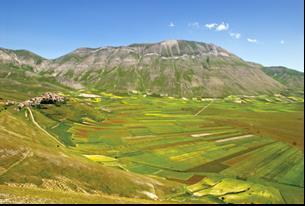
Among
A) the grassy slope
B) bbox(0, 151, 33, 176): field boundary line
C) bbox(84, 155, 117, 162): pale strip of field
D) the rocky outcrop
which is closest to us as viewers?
bbox(0, 151, 33, 176): field boundary line

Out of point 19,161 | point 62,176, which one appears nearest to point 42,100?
point 19,161

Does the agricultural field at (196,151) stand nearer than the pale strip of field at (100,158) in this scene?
Yes

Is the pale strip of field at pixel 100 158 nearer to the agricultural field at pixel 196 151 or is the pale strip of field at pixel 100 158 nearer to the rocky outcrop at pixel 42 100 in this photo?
the agricultural field at pixel 196 151

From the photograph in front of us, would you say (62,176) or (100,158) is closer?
(62,176)

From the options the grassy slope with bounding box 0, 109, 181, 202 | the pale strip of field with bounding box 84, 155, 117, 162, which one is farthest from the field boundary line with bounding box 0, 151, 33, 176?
the pale strip of field with bounding box 84, 155, 117, 162

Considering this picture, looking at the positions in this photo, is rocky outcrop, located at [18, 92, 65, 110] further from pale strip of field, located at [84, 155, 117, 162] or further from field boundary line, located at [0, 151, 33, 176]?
field boundary line, located at [0, 151, 33, 176]

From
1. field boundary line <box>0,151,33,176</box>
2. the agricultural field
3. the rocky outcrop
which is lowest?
A: the agricultural field

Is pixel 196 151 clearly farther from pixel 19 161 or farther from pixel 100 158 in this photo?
pixel 19 161

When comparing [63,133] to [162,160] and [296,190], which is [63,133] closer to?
[162,160]

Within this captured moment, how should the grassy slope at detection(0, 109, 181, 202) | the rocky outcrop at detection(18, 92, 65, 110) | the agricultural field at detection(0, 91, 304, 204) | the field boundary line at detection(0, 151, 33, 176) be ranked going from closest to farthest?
the field boundary line at detection(0, 151, 33, 176) → the grassy slope at detection(0, 109, 181, 202) → the agricultural field at detection(0, 91, 304, 204) → the rocky outcrop at detection(18, 92, 65, 110)

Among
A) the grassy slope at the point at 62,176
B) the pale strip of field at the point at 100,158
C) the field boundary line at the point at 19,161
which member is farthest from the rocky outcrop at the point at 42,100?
the field boundary line at the point at 19,161
